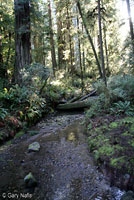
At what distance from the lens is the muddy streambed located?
11.7 feet

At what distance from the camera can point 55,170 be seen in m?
4.55

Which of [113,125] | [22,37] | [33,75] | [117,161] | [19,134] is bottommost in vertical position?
[19,134]

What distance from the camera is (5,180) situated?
4164 millimetres

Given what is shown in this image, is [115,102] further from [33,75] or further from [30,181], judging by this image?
[30,181]

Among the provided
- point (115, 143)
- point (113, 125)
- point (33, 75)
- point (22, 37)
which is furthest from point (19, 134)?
point (22, 37)

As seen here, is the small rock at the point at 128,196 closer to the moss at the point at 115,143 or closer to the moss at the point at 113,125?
the moss at the point at 115,143

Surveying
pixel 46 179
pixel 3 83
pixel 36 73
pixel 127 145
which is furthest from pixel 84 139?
pixel 3 83

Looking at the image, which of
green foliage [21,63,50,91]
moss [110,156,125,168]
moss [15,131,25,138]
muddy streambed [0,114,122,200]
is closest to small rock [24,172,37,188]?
muddy streambed [0,114,122,200]

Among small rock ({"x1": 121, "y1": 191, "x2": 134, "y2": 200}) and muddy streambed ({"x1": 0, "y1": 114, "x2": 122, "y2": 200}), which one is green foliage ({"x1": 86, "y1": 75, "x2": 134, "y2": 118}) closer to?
muddy streambed ({"x1": 0, "y1": 114, "x2": 122, "y2": 200})

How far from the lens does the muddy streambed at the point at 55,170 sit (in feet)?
Answer: 11.7

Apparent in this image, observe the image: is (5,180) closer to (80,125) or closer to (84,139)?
(84,139)

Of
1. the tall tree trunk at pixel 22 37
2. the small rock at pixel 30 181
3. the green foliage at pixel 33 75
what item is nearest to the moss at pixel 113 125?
the small rock at pixel 30 181

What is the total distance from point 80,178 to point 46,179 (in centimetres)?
91

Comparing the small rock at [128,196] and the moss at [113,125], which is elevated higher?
the moss at [113,125]
